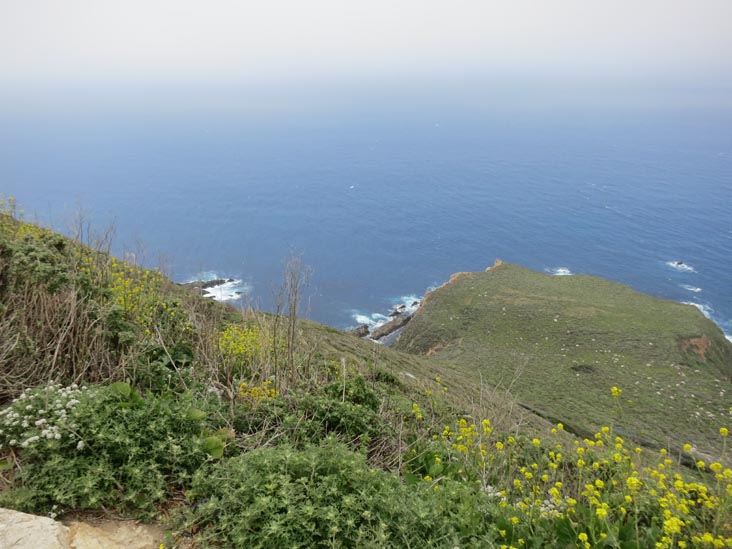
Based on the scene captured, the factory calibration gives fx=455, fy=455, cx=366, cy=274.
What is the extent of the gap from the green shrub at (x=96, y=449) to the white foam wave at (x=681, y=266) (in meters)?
90.9

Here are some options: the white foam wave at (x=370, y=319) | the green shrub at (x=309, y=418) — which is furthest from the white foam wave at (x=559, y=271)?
the green shrub at (x=309, y=418)

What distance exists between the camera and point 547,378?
39500 mm

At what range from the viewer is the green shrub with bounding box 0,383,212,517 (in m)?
4.01

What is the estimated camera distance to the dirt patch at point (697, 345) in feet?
153

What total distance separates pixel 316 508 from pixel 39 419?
9.43ft

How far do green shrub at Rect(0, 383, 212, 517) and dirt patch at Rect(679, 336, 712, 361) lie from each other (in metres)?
54.5

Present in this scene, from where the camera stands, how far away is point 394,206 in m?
108

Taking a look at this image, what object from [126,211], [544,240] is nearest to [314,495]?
[544,240]

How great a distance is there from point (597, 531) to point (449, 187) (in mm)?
121684

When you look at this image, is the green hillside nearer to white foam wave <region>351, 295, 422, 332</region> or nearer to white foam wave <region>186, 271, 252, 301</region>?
white foam wave <region>351, 295, 422, 332</region>

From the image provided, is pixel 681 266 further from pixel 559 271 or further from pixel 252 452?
pixel 252 452

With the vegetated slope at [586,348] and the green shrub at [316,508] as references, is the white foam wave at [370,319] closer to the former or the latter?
the vegetated slope at [586,348]

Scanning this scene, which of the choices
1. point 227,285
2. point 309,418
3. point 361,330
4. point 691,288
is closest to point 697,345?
point 691,288

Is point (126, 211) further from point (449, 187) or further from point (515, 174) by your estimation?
point (515, 174)
